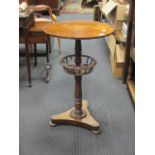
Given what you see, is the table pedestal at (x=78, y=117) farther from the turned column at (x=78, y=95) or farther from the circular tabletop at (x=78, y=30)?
the circular tabletop at (x=78, y=30)

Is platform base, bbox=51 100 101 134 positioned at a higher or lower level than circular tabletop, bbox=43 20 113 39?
lower

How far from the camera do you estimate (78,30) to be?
1823 mm

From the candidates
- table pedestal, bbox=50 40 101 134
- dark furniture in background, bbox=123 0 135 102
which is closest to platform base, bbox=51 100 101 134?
table pedestal, bbox=50 40 101 134

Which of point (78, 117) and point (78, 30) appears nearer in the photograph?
point (78, 30)

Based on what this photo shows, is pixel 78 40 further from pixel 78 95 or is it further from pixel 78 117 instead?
pixel 78 117

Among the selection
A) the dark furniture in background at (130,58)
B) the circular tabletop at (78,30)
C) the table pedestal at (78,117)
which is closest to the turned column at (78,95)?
the table pedestal at (78,117)

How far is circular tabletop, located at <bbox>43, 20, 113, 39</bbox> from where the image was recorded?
170 centimetres

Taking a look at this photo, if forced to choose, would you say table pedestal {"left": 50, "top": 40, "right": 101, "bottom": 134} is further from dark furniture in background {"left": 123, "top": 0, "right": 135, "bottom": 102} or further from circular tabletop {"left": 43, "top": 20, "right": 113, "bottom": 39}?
dark furniture in background {"left": 123, "top": 0, "right": 135, "bottom": 102}

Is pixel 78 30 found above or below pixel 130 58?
above

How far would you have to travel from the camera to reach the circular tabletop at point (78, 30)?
170cm

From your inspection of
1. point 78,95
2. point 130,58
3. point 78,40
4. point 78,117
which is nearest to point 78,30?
point 78,40

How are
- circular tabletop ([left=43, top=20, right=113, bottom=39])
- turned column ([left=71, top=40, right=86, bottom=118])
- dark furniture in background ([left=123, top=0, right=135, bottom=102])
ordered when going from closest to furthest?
1. circular tabletop ([left=43, top=20, right=113, bottom=39])
2. turned column ([left=71, top=40, right=86, bottom=118])
3. dark furniture in background ([left=123, top=0, right=135, bottom=102])

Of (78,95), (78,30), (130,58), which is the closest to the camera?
(78,30)
